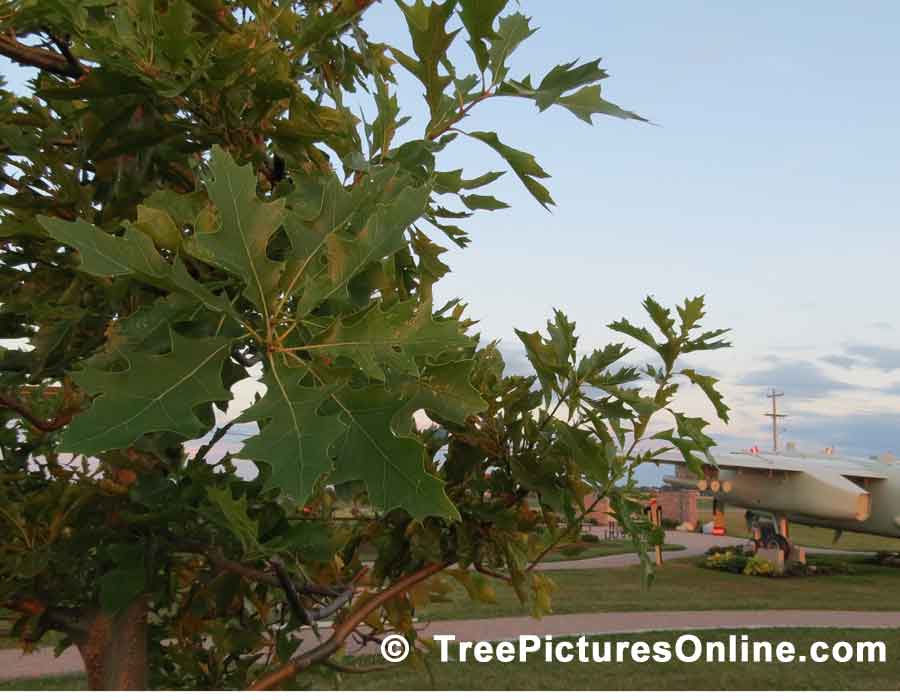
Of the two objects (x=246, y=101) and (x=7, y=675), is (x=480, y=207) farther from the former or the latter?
(x=7, y=675)

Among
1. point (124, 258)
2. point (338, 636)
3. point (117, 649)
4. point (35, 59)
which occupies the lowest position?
point (117, 649)

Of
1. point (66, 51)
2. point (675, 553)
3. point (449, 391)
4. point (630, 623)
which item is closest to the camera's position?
point (449, 391)

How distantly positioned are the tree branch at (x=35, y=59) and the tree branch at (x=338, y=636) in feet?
5.12

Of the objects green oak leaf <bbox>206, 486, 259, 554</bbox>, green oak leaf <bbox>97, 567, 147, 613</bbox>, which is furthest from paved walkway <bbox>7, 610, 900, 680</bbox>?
green oak leaf <bbox>206, 486, 259, 554</bbox>

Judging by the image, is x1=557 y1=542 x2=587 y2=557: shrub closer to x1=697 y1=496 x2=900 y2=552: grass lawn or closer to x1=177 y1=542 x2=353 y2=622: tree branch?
x1=177 y1=542 x2=353 y2=622: tree branch

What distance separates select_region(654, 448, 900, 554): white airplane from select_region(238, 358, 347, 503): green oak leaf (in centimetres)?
2318

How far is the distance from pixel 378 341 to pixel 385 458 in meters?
0.16

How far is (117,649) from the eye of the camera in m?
2.64

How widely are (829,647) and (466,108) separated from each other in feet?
46.1

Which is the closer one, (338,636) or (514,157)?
(514,157)

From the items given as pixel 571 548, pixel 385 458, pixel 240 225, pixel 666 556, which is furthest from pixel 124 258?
pixel 666 556

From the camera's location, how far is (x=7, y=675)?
1139 centimetres

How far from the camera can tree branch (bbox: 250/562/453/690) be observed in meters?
2.14

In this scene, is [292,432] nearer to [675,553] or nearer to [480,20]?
[480,20]
